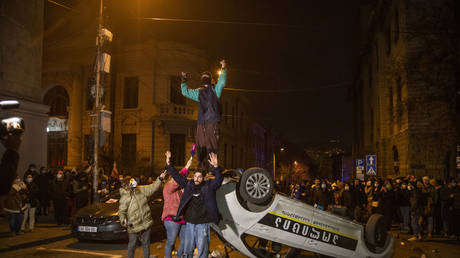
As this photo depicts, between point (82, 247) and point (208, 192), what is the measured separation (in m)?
5.75

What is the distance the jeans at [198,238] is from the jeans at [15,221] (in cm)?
741

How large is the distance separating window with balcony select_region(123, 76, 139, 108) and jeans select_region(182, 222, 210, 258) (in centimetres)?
2478

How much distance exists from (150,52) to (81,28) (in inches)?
276

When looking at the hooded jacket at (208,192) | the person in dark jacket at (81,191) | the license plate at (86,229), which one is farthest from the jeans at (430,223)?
the person in dark jacket at (81,191)

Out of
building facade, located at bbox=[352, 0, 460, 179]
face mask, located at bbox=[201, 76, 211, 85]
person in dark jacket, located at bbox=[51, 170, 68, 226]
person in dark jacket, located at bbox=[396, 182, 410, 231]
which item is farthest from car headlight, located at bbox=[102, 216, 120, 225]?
building facade, located at bbox=[352, 0, 460, 179]

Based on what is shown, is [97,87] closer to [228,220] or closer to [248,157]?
[228,220]

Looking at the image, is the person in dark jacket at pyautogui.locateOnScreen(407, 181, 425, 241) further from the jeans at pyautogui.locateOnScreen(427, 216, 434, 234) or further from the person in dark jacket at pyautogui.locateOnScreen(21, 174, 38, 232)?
the person in dark jacket at pyautogui.locateOnScreen(21, 174, 38, 232)

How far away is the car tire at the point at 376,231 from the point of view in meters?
7.22

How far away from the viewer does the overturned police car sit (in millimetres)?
6496

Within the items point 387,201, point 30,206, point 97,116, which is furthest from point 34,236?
point 387,201

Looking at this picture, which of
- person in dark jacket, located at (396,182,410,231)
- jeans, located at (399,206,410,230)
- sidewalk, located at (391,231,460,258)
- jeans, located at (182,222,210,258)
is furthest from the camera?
jeans, located at (399,206,410,230)

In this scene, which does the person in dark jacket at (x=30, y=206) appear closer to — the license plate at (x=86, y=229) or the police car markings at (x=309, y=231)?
the license plate at (x=86, y=229)

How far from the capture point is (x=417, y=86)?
72.7 feet

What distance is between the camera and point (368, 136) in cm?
4506
